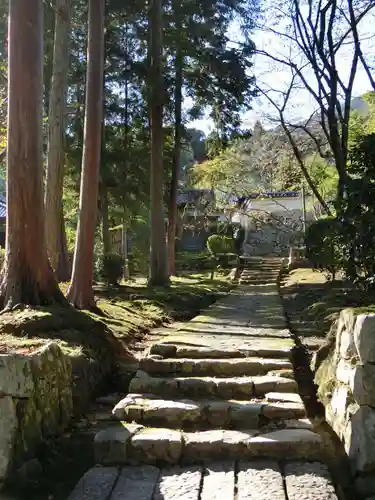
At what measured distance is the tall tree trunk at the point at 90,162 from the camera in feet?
28.6

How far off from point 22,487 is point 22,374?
66 centimetres

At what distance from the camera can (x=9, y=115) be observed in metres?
6.74

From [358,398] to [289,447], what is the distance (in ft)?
1.83

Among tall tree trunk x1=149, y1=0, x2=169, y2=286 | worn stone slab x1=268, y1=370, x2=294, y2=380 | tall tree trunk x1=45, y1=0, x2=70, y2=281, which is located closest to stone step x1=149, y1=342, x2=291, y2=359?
worn stone slab x1=268, y1=370, x2=294, y2=380

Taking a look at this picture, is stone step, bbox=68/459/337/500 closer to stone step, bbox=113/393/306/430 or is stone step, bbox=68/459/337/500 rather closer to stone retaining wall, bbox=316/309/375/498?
stone retaining wall, bbox=316/309/375/498

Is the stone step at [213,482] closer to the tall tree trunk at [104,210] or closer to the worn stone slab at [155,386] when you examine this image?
the worn stone slab at [155,386]

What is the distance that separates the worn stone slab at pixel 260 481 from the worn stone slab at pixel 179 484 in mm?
260

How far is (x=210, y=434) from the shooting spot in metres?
3.79

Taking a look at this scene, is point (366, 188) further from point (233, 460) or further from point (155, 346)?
point (233, 460)

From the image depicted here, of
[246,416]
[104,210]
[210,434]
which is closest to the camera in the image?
[210,434]

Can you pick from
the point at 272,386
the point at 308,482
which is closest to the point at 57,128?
the point at 272,386

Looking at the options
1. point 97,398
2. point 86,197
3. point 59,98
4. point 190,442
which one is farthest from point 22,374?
point 59,98

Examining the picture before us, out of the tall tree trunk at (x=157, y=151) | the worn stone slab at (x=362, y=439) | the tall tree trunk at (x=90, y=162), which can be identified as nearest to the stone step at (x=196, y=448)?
the worn stone slab at (x=362, y=439)

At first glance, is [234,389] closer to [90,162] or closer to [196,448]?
[196,448]
